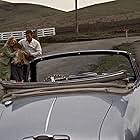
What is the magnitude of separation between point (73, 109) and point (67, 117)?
16 cm

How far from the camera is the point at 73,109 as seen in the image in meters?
4.32

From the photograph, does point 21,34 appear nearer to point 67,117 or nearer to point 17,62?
point 17,62

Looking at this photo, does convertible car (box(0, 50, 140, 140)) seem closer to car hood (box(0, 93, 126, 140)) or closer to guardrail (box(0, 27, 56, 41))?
car hood (box(0, 93, 126, 140))

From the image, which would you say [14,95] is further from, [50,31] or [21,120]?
[50,31]

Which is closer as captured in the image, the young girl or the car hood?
the car hood

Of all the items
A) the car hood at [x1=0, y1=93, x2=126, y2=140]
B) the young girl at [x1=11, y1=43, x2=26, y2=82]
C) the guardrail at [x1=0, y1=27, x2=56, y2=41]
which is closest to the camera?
the car hood at [x1=0, y1=93, x2=126, y2=140]

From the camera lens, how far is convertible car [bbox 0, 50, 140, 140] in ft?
13.1

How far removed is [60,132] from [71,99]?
634mm

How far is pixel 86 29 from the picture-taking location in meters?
58.7

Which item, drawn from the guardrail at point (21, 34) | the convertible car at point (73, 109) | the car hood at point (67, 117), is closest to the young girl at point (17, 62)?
the convertible car at point (73, 109)

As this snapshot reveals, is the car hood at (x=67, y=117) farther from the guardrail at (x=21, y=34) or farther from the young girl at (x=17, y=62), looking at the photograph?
the guardrail at (x=21, y=34)

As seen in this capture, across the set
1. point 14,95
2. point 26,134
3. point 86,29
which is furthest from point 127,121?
point 86,29

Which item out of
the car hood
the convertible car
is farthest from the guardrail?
the car hood

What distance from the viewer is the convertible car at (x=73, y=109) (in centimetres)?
398
